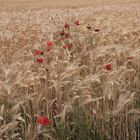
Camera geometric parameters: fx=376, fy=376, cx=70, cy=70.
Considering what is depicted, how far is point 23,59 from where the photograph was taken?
4.55 meters

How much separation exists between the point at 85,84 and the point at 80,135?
46cm

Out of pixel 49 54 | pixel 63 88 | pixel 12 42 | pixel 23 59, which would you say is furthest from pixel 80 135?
pixel 12 42

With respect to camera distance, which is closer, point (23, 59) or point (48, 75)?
point (48, 75)

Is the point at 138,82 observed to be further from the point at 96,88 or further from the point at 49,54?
the point at 49,54

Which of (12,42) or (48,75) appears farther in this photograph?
(12,42)

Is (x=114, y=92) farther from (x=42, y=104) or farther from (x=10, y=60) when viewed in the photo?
(x=10, y=60)

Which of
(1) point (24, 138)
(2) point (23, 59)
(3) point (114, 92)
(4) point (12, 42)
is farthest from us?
(4) point (12, 42)

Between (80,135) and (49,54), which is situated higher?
(49,54)

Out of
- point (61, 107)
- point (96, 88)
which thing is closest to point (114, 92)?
point (96, 88)

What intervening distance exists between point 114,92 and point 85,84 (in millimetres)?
248

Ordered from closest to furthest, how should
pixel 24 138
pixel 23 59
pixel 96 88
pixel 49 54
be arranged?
pixel 24 138, pixel 96 88, pixel 49 54, pixel 23 59

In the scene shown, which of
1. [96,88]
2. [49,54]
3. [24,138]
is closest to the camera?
[24,138]

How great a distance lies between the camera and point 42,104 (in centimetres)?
311

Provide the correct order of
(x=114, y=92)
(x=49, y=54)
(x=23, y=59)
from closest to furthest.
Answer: (x=114, y=92), (x=49, y=54), (x=23, y=59)
